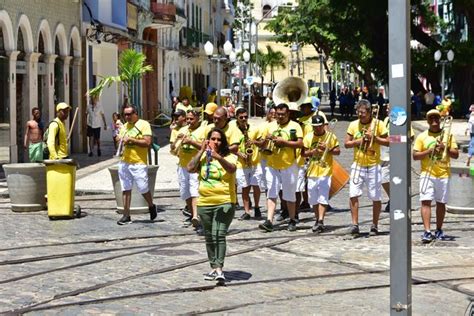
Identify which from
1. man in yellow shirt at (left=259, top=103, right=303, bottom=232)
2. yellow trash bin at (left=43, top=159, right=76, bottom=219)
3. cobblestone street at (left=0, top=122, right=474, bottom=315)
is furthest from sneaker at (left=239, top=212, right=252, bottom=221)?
yellow trash bin at (left=43, top=159, right=76, bottom=219)

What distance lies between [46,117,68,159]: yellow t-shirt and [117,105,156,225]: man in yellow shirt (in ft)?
4.30

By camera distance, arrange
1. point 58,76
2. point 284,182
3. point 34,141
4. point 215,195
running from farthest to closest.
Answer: point 58,76 < point 34,141 < point 284,182 < point 215,195

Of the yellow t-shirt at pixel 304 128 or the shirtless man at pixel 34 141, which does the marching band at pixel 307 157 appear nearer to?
the yellow t-shirt at pixel 304 128

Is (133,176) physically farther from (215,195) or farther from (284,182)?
(215,195)

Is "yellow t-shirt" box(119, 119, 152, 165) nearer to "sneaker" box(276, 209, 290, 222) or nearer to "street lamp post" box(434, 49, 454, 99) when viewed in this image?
"sneaker" box(276, 209, 290, 222)

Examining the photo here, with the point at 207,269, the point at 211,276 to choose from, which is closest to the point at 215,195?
the point at 211,276

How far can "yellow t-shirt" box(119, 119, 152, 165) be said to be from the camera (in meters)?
15.8

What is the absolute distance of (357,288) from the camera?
10.8 meters

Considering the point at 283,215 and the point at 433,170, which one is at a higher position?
the point at 433,170

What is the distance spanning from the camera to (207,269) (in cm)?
1192

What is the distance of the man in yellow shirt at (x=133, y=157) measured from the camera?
51.6 feet

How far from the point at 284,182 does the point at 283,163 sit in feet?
0.88

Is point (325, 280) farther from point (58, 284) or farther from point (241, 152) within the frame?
point (241, 152)

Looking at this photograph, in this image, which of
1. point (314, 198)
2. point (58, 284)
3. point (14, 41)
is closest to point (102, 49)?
point (14, 41)
